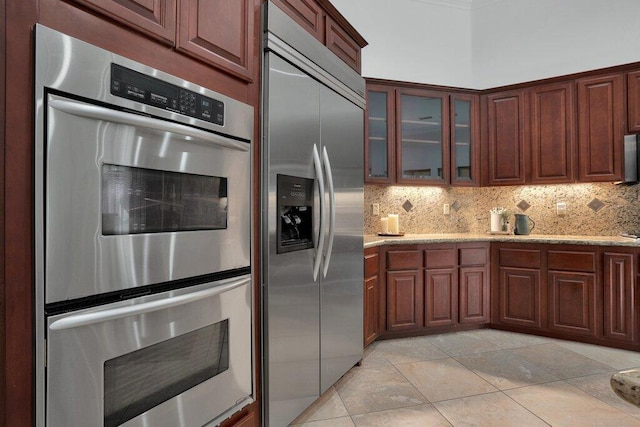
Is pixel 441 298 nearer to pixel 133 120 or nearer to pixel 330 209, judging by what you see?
pixel 330 209

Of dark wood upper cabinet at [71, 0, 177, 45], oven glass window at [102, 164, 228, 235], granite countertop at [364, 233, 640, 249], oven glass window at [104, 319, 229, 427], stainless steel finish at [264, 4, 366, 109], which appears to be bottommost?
oven glass window at [104, 319, 229, 427]

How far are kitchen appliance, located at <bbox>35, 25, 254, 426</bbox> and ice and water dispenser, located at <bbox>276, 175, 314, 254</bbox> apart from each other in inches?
10.3

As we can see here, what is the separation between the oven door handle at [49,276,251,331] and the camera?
1.00 metres

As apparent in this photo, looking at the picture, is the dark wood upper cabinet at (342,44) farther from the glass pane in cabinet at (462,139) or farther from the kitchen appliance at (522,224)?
the kitchen appliance at (522,224)

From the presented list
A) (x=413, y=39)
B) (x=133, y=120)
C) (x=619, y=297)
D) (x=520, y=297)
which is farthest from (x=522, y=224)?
(x=133, y=120)

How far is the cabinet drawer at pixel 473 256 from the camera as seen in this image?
3570mm

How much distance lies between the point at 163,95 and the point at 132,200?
36 cm

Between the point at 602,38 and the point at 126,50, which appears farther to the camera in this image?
the point at 602,38

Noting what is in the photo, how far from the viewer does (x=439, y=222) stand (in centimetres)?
422

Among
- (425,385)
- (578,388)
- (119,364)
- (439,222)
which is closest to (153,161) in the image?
(119,364)

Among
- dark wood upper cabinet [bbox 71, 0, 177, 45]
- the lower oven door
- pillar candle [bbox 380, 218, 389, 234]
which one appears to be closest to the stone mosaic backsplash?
pillar candle [bbox 380, 218, 389, 234]

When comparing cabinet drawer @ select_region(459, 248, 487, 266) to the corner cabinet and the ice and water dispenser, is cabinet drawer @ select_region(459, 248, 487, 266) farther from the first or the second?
the ice and water dispenser

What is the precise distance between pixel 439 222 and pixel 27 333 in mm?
3889

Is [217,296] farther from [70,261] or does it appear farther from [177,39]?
[177,39]
